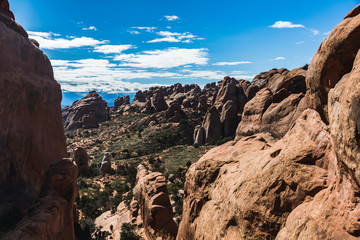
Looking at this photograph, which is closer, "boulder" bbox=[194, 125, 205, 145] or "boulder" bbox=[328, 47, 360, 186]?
"boulder" bbox=[328, 47, 360, 186]

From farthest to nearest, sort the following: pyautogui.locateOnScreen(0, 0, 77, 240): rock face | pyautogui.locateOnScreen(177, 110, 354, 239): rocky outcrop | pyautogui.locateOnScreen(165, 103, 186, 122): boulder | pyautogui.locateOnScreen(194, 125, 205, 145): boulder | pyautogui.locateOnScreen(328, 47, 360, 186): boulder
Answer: pyautogui.locateOnScreen(165, 103, 186, 122): boulder, pyautogui.locateOnScreen(194, 125, 205, 145): boulder, pyautogui.locateOnScreen(0, 0, 77, 240): rock face, pyautogui.locateOnScreen(177, 110, 354, 239): rocky outcrop, pyautogui.locateOnScreen(328, 47, 360, 186): boulder

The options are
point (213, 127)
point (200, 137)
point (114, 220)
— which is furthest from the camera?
point (200, 137)

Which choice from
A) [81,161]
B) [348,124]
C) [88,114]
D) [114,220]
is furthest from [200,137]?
[88,114]

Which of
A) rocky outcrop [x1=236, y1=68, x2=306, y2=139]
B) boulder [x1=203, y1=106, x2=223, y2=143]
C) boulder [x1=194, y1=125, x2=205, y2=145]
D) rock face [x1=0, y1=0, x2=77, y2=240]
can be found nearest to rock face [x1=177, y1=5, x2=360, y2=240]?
rocky outcrop [x1=236, y1=68, x2=306, y2=139]

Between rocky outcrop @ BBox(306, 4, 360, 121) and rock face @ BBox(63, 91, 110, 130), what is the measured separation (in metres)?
105

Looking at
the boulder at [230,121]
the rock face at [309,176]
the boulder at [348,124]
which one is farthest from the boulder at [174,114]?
the boulder at [348,124]

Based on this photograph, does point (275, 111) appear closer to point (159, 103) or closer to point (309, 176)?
point (309, 176)

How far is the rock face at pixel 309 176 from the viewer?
18.6ft

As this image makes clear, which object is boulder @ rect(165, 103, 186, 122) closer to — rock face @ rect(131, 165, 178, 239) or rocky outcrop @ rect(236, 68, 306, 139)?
rocky outcrop @ rect(236, 68, 306, 139)

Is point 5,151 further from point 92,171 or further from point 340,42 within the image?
point 92,171

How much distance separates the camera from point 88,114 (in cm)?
11000

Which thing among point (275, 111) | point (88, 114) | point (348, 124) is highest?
point (348, 124)

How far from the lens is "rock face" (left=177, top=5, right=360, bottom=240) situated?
5.66 meters

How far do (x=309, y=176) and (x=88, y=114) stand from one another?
114694 millimetres
